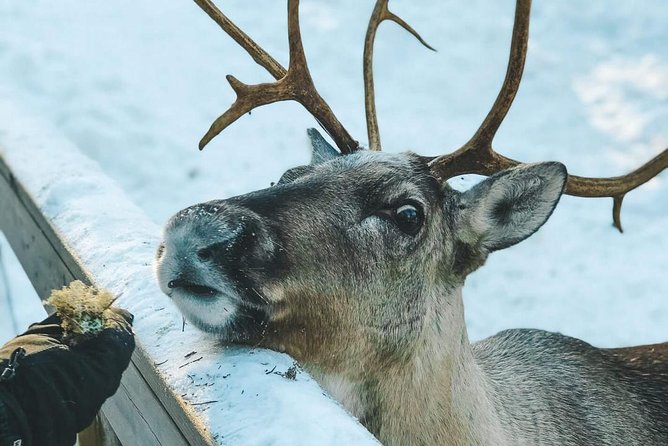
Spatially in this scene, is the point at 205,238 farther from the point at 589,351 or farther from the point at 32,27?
the point at 32,27

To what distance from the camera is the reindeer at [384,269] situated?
2.39 meters

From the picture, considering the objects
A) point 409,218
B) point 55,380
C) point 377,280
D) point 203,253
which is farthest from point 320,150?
point 55,380

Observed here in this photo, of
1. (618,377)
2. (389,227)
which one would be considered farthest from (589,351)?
(389,227)

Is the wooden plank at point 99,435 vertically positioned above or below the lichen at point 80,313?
below

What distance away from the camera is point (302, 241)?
2.63 metres

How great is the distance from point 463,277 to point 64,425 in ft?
4.92

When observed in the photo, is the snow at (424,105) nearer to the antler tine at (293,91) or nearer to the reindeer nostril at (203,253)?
the antler tine at (293,91)

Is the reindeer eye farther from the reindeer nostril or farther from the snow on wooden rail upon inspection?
the reindeer nostril

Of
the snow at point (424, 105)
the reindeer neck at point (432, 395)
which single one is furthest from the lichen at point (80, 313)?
the snow at point (424, 105)

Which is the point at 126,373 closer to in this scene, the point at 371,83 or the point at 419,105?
the point at 371,83

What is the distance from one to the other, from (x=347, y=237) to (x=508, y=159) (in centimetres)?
75

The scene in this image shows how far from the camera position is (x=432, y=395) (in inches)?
113

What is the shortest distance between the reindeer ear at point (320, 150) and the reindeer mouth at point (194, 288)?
116 centimetres

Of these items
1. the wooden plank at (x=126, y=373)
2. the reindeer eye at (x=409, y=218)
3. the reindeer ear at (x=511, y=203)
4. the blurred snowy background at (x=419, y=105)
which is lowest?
the wooden plank at (x=126, y=373)
